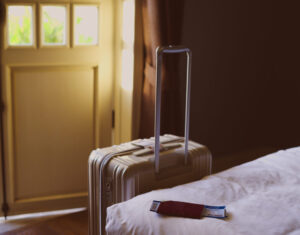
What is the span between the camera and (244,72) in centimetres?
382

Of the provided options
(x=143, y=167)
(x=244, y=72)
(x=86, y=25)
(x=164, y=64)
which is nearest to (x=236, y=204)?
(x=143, y=167)

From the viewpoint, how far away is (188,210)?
5.23ft

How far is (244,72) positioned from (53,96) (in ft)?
5.60

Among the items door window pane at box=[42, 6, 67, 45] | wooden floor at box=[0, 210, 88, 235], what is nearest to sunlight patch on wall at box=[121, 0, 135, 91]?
door window pane at box=[42, 6, 67, 45]

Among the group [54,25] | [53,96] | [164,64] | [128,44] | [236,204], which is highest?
[54,25]

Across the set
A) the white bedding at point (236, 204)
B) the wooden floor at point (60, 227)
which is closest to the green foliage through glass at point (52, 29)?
the wooden floor at point (60, 227)

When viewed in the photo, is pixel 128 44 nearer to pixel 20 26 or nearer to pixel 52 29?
pixel 52 29

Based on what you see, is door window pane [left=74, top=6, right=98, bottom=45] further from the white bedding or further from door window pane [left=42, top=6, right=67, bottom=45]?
the white bedding

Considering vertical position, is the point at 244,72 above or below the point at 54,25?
below

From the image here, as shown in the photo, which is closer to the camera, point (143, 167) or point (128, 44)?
point (143, 167)

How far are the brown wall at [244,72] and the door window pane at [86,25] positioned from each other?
813 millimetres

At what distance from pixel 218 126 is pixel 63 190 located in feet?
4.61

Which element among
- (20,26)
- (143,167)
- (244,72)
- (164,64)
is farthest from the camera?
(244,72)

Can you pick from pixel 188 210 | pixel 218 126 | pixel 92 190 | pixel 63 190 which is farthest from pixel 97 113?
pixel 188 210
